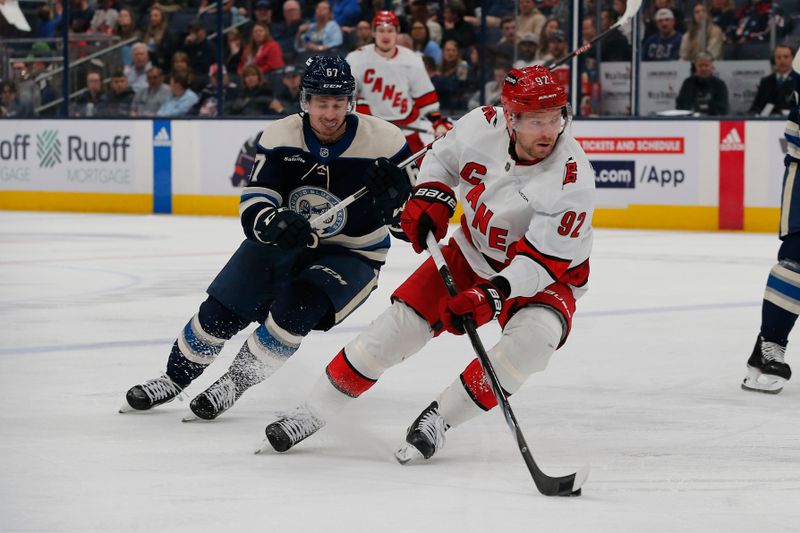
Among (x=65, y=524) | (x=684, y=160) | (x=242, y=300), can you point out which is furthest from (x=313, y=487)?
(x=684, y=160)

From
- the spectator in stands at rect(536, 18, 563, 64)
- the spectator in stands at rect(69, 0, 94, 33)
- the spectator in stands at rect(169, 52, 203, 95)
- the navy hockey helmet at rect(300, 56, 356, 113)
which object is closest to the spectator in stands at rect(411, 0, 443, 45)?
the spectator in stands at rect(536, 18, 563, 64)

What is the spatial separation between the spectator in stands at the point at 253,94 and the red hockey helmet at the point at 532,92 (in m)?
8.70

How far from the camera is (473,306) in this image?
9.70ft

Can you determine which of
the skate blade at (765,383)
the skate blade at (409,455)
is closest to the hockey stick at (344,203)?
the skate blade at (409,455)

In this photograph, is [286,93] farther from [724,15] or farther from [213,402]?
[213,402]

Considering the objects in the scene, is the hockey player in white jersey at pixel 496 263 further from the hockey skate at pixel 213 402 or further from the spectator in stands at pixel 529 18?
the spectator in stands at pixel 529 18

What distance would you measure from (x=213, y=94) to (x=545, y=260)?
9.24 metres

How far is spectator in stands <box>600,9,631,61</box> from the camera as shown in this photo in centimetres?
1024

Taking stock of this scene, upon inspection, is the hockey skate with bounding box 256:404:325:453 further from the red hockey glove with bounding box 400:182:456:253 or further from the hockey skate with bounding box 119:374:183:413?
the hockey skate with bounding box 119:374:183:413

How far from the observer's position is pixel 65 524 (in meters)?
2.50

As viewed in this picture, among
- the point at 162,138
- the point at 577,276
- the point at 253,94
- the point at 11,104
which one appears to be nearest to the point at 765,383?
the point at 577,276

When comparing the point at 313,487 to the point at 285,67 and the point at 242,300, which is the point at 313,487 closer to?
the point at 242,300

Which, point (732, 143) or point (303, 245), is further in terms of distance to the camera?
point (732, 143)

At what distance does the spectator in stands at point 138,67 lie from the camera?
488 inches
